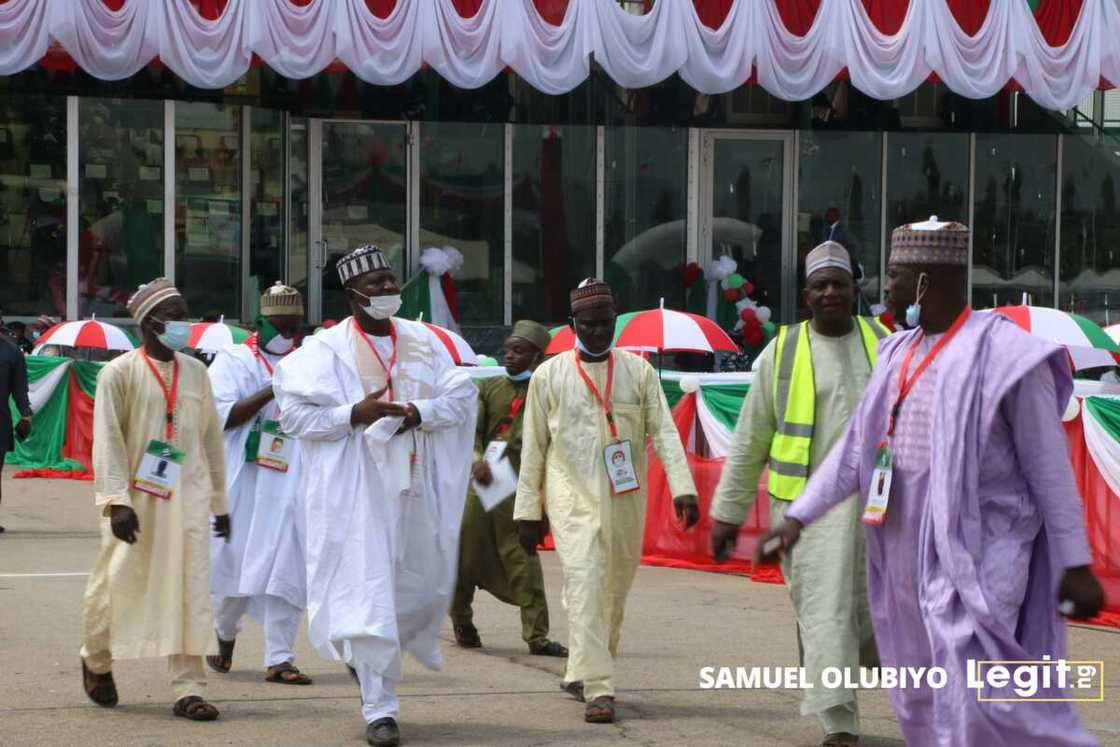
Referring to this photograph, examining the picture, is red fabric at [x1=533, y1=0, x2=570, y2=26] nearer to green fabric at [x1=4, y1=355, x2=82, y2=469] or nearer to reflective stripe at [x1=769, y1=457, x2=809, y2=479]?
green fabric at [x1=4, y1=355, x2=82, y2=469]

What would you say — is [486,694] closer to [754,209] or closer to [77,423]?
[77,423]

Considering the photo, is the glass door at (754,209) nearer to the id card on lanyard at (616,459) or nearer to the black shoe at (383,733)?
the id card on lanyard at (616,459)

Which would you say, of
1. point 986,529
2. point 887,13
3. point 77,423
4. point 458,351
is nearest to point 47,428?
point 77,423

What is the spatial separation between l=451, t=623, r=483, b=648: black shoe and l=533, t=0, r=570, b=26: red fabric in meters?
12.9

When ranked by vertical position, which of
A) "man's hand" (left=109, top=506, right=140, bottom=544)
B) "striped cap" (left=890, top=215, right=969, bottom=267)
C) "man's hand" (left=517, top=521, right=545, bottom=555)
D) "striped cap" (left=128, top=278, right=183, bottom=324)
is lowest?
"man's hand" (left=517, top=521, right=545, bottom=555)

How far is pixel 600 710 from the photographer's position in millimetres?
7457

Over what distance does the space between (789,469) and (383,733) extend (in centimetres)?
186

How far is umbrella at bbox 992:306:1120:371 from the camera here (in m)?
13.4

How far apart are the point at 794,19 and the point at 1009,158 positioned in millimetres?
5827

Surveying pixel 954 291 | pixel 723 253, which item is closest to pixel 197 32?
pixel 723 253

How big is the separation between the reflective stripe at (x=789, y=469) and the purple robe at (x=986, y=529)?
1.87 m

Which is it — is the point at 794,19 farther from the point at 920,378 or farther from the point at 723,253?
the point at 920,378

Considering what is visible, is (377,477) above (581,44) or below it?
below

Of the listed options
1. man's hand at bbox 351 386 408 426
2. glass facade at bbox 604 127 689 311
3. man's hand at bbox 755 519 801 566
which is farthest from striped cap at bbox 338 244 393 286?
glass facade at bbox 604 127 689 311
